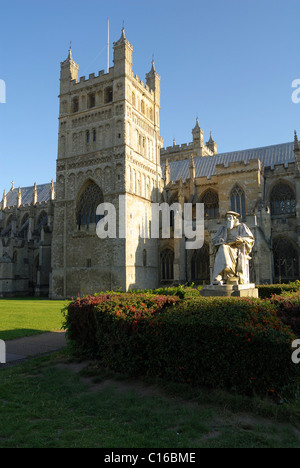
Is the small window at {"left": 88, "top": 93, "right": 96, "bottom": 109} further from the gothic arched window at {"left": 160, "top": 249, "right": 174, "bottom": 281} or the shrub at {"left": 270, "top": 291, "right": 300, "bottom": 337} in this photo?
the shrub at {"left": 270, "top": 291, "right": 300, "bottom": 337}

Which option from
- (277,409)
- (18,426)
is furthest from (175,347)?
(18,426)

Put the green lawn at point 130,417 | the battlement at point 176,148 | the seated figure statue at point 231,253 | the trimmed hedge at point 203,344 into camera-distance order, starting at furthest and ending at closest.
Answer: the battlement at point 176,148
the seated figure statue at point 231,253
the trimmed hedge at point 203,344
the green lawn at point 130,417

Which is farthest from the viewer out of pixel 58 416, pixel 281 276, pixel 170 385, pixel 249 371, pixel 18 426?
pixel 281 276

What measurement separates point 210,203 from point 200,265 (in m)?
7.00

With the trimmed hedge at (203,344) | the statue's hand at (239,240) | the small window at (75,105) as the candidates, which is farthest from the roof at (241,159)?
the trimmed hedge at (203,344)

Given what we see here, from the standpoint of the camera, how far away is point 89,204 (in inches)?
1303

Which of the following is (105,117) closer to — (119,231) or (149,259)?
(119,231)

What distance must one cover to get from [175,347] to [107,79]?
106 feet

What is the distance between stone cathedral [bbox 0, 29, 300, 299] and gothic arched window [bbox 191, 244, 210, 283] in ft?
0.30

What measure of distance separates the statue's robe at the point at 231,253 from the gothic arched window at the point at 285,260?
17.9 m

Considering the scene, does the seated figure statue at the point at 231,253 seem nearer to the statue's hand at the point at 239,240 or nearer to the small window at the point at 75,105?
the statue's hand at the point at 239,240

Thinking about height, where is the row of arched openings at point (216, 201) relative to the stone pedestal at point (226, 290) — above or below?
above

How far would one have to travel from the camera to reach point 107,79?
3325 cm

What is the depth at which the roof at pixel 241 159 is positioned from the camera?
34.6 meters
